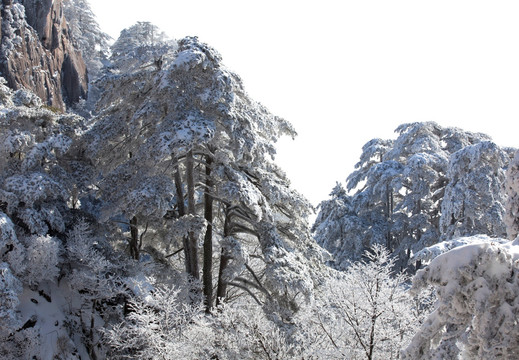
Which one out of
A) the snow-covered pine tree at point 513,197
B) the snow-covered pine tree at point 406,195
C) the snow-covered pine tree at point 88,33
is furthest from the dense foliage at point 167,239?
the snow-covered pine tree at point 88,33

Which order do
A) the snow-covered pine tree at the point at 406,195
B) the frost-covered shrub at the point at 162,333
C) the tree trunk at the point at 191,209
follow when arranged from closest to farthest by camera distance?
the frost-covered shrub at the point at 162,333, the tree trunk at the point at 191,209, the snow-covered pine tree at the point at 406,195

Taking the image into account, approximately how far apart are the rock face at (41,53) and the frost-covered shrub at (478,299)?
33.0 metres

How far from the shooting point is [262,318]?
37.4 ft

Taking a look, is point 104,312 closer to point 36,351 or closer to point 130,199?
point 36,351

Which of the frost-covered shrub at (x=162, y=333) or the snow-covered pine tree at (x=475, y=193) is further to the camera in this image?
the snow-covered pine tree at (x=475, y=193)

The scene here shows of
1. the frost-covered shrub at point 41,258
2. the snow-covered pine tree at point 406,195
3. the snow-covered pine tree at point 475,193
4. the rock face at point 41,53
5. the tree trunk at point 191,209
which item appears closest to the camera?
the frost-covered shrub at point 41,258

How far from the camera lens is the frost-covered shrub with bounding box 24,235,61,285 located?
11609 millimetres

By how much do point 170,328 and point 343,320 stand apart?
4.26m

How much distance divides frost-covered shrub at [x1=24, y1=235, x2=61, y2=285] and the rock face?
2380cm

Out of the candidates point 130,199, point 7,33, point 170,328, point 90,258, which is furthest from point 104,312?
point 7,33

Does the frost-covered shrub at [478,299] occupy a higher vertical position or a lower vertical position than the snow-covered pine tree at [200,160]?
lower

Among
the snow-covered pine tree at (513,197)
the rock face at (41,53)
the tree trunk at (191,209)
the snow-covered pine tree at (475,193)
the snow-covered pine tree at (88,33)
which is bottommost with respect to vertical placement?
the snow-covered pine tree at (513,197)

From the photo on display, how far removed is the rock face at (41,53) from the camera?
105 ft

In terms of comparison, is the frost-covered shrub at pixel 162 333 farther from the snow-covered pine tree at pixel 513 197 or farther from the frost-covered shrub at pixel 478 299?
the snow-covered pine tree at pixel 513 197
